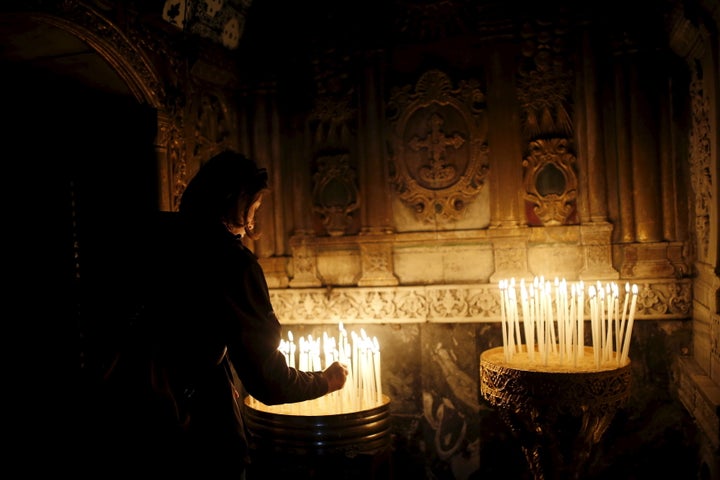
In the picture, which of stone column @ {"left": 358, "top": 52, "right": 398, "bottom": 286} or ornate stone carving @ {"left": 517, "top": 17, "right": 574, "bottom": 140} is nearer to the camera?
ornate stone carving @ {"left": 517, "top": 17, "right": 574, "bottom": 140}

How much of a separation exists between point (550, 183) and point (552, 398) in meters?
1.65

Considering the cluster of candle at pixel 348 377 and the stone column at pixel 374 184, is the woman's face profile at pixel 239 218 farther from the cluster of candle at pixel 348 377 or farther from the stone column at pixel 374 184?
the stone column at pixel 374 184

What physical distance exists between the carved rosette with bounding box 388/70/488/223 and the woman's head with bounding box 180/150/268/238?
2.12 metres

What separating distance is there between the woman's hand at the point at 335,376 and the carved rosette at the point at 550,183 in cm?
206

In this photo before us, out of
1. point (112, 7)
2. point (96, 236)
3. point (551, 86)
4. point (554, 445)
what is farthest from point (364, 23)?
point (554, 445)

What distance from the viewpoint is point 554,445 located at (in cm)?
309

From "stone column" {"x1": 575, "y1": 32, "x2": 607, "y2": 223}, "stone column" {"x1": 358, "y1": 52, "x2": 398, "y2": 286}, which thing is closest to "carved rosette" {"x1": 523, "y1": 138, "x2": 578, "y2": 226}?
"stone column" {"x1": 575, "y1": 32, "x2": 607, "y2": 223}

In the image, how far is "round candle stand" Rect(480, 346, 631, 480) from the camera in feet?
9.25

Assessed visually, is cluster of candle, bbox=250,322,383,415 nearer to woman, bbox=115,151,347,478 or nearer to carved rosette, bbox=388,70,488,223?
woman, bbox=115,151,347,478

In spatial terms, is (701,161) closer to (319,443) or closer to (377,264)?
(377,264)

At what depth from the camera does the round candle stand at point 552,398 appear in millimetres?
2820

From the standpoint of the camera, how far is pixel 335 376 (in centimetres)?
245

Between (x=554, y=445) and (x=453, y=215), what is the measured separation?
1.65 metres

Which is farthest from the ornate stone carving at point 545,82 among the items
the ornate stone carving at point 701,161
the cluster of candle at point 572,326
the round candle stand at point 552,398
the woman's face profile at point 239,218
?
the woman's face profile at point 239,218
